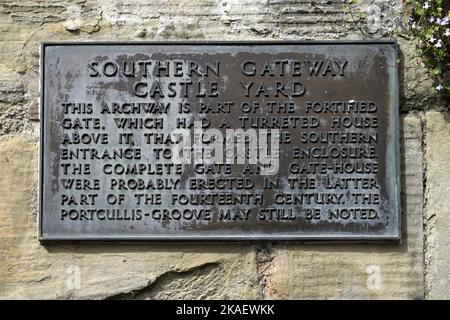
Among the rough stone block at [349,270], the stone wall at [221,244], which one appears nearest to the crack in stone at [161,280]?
the stone wall at [221,244]

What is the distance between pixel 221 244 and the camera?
400 centimetres

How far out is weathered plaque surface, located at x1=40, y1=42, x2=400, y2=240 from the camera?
3.96m

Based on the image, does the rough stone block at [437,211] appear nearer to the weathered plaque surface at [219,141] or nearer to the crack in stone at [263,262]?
the weathered plaque surface at [219,141]

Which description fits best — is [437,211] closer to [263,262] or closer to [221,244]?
[263,262]

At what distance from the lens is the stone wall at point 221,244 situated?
3990mm

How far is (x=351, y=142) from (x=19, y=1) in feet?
6.40

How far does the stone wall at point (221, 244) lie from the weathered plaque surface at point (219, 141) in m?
0.10

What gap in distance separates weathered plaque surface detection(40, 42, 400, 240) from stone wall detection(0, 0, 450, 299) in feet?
0.31

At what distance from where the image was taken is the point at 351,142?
3.99 metres

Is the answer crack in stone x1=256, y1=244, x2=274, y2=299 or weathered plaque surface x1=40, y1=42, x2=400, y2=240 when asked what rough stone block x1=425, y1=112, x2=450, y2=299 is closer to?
weathered plaque surface x1=40, y1=42, x2=400, y2=240

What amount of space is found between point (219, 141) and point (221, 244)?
544 millimetres

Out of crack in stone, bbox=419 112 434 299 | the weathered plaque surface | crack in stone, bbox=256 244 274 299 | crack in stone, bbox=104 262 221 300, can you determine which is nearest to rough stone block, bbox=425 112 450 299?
crack in stone, bbox=419 112 434 299

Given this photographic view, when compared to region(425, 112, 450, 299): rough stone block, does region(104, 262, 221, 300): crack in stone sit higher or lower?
lower

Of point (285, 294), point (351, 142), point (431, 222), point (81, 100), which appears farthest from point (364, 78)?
point (81, 100)
